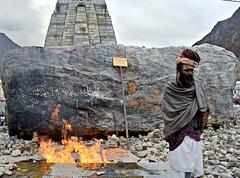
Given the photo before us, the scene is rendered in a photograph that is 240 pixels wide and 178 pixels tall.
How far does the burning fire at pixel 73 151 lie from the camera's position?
6.95 m

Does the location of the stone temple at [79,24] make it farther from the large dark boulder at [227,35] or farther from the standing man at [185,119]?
the large dark boulder at [227,35]

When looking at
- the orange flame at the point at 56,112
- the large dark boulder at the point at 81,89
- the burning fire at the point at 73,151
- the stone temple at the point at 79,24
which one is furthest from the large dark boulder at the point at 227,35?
the burning fire at the point at 73,151

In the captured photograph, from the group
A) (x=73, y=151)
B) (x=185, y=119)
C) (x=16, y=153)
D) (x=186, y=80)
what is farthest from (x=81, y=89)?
(x=185, y=119)

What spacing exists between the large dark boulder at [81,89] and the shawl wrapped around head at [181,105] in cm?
487

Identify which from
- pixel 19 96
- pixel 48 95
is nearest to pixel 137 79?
pixel 48 95

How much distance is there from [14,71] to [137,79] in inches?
125

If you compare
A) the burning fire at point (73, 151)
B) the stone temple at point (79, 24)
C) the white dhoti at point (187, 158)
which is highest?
the stone temple at point (79, 24)

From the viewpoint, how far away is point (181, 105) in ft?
13.8

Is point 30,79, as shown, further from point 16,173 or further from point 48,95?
point 16,173

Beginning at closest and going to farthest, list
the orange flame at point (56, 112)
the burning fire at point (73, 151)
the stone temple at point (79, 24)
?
the burning fire at point (73, 151)
the orange flame at point (56, 112)
the stone temple at point (79, 24)

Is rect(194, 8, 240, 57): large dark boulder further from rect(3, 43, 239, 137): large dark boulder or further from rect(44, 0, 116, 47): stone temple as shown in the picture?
rect(3, 43, 239, 137): large dark boulder

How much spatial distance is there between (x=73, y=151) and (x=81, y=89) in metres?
1.75

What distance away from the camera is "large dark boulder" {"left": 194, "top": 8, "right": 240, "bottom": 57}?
64562 mm

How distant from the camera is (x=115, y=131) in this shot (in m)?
9.11
